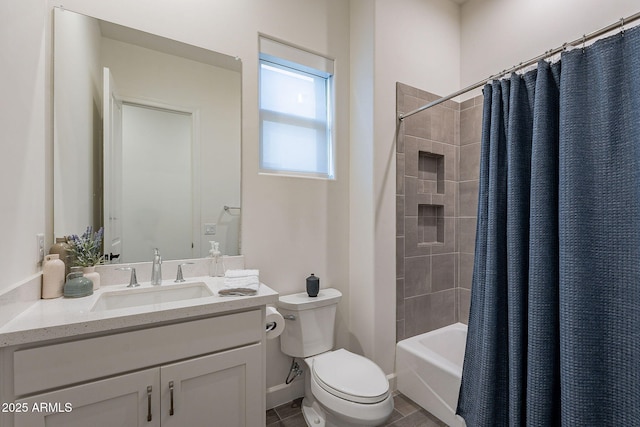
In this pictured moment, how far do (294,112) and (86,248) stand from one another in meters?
1.47

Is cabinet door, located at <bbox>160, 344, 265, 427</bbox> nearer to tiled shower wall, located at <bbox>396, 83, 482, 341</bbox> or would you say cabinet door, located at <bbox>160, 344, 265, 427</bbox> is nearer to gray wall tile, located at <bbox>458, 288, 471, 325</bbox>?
tiled shower wall, located at <bbox>396, 83, 482, 341</bbox>

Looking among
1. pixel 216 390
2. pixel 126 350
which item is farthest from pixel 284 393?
pixel 126 350

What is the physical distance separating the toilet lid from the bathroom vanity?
37 cm

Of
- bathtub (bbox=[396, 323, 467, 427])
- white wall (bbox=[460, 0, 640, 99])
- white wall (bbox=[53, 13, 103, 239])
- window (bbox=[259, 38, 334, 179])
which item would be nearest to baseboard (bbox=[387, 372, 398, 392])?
bathtub (bbox=[396, 323, 467, 427])

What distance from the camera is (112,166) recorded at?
1498 mm

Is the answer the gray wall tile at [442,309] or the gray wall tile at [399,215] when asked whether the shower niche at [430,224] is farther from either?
the gray wall tile at [442,309]

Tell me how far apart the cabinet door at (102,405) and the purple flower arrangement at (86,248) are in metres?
0.62

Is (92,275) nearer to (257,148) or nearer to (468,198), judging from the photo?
(257,148)

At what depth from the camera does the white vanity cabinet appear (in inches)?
35.6

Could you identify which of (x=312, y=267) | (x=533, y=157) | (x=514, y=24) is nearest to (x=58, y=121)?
(x=312, y=267)

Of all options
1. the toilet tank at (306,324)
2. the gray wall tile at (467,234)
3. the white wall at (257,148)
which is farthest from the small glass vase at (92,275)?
the gray wall tile at (467,234)

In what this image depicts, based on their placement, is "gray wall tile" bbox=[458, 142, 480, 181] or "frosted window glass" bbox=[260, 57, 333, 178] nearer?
"frosted window glass" bbox=[260, 57, 333, 178]

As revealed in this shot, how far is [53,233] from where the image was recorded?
1.33 metres

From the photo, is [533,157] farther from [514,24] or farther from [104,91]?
[104,91]
